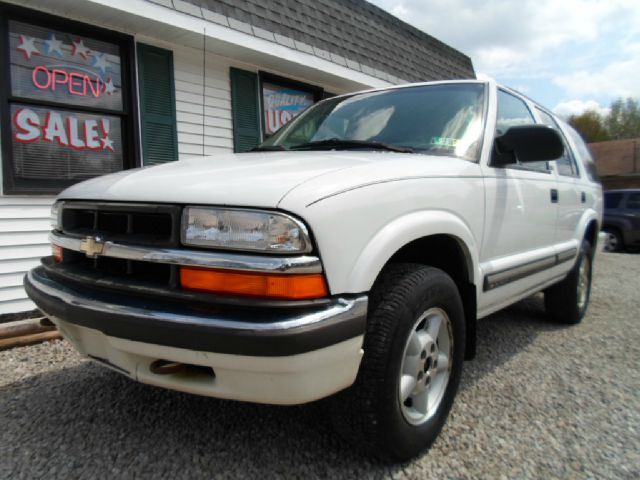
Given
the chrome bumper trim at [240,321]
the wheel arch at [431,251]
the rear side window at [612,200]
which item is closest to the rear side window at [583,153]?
the wheel arch at [431,251]

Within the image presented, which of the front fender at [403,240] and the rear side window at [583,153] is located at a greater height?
the rear side window at [583,153]

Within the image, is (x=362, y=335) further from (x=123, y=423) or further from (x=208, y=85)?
(x=208, y=85)

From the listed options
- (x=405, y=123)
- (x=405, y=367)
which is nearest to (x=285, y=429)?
(x=405, y=367)

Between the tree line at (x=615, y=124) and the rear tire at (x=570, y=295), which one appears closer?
the rear tire at (x=570, y=295)

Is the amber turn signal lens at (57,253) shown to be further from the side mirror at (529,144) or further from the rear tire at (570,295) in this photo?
the rear tire at (570,295)

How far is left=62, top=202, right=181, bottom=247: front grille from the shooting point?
1.60 metres

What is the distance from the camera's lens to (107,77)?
4.62m

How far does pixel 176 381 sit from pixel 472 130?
1890 mm

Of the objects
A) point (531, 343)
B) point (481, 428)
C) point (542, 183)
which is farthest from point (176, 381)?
point (531, 343)

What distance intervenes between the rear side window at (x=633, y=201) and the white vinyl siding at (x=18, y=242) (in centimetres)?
1213

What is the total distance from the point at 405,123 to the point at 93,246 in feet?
5.52

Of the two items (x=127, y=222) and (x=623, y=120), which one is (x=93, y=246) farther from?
(x=623, y=120)

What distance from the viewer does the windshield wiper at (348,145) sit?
2.29 metres

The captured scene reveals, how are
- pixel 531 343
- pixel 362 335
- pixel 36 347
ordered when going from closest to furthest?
pixel 362 335, pixel 36 347, pixel 531 343
